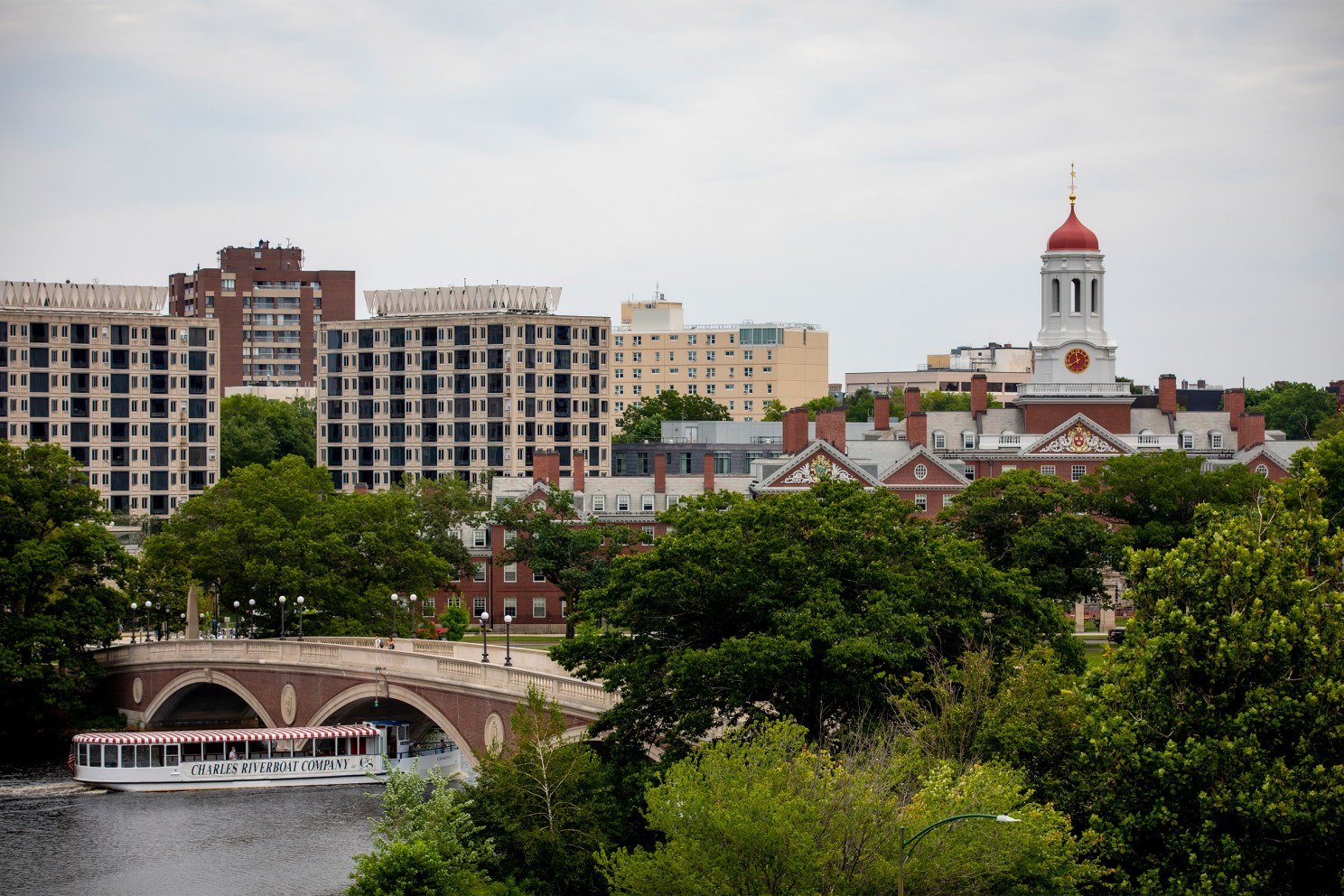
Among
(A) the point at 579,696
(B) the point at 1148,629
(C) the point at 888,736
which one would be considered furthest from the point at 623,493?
(B) the point at 1148,629

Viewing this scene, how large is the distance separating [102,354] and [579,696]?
101205 mm

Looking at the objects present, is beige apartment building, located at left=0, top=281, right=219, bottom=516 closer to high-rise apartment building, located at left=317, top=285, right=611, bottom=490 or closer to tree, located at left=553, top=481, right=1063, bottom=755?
high-rise apartment building, located at left=317, top=285, right=611, bottom=490

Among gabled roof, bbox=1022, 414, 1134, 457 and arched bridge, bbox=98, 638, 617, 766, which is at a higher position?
gabled roof, bbox=1022, 414, 1134, 457

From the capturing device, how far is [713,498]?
69.3 m

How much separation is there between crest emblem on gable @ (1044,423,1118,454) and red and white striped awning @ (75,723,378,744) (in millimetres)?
54162

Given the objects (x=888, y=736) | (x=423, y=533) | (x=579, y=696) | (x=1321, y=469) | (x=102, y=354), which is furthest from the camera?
(x=102, y=354)

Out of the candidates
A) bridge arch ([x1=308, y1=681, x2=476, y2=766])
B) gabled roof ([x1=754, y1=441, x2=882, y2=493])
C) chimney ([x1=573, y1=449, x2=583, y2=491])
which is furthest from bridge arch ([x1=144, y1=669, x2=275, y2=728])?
gabled roof ([x1=754, y1=441, x2=882, y2=493])

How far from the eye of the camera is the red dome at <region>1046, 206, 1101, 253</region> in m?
134

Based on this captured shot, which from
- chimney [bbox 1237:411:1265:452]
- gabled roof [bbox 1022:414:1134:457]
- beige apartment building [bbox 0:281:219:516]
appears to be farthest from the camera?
beige apartment building [bbox 0:281:219:516]

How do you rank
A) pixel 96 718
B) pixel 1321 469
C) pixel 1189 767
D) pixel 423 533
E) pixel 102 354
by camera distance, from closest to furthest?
pixel 1189 767
pixel 1321 469
pixel 96 718
pixel 423 533
pixel 102 354

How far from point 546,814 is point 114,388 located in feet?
362

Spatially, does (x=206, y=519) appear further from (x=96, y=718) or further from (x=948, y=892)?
(x=948, y=892)

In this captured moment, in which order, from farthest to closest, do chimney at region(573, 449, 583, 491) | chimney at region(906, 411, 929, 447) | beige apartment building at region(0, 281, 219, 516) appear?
1. beige apartment building at region(0, 281, 219, 516)
2. chimney at region(573, 449, 583, 491)
3. chimney at region(906, 411, 929, 447)

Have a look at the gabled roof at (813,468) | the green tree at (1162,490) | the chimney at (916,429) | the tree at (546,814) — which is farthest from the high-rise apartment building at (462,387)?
the tree at (546,814)
